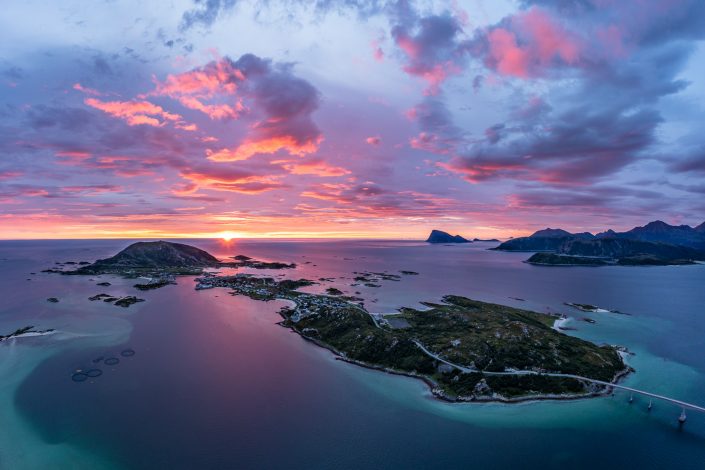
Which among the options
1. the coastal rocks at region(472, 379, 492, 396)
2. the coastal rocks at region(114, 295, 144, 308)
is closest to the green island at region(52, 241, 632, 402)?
the coastal rocks at region(472, 379, 492, 396)

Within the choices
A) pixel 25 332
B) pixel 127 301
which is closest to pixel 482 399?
pixel 25 332

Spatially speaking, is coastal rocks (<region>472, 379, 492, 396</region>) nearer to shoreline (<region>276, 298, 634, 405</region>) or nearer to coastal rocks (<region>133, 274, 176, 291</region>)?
shoreline (<region>276, 298, 634, 405</region>)

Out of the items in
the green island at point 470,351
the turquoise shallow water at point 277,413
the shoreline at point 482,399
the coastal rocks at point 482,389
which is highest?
the green island at point 470,351

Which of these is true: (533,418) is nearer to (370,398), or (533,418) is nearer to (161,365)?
(370,398)

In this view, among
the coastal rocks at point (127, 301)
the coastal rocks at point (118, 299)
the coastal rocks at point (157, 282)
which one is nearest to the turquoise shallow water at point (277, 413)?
the coastal rocks at point (127, 301)

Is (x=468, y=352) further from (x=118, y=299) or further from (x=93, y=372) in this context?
(x=118, y=299)

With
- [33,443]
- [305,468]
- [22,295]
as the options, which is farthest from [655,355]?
[22,295]

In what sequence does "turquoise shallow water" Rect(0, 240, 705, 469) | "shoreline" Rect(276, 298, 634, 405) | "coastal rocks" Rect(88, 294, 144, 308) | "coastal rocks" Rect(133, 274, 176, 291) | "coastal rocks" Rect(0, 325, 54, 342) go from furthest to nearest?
"coastal rocks" Rect(133, 274, 176, 291) → "coastal rocks" Rect(88, 294, 144, 308) → "coastal rocks" Rect(0, 325, 54, 342) → "shoreline" Rect(276, 298, 634, 405) → "turquoise shallow water" Rect(0, 240, 705, 469)

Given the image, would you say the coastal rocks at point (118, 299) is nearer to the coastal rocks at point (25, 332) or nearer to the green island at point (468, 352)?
the coastal rocks at point (25, 332)
